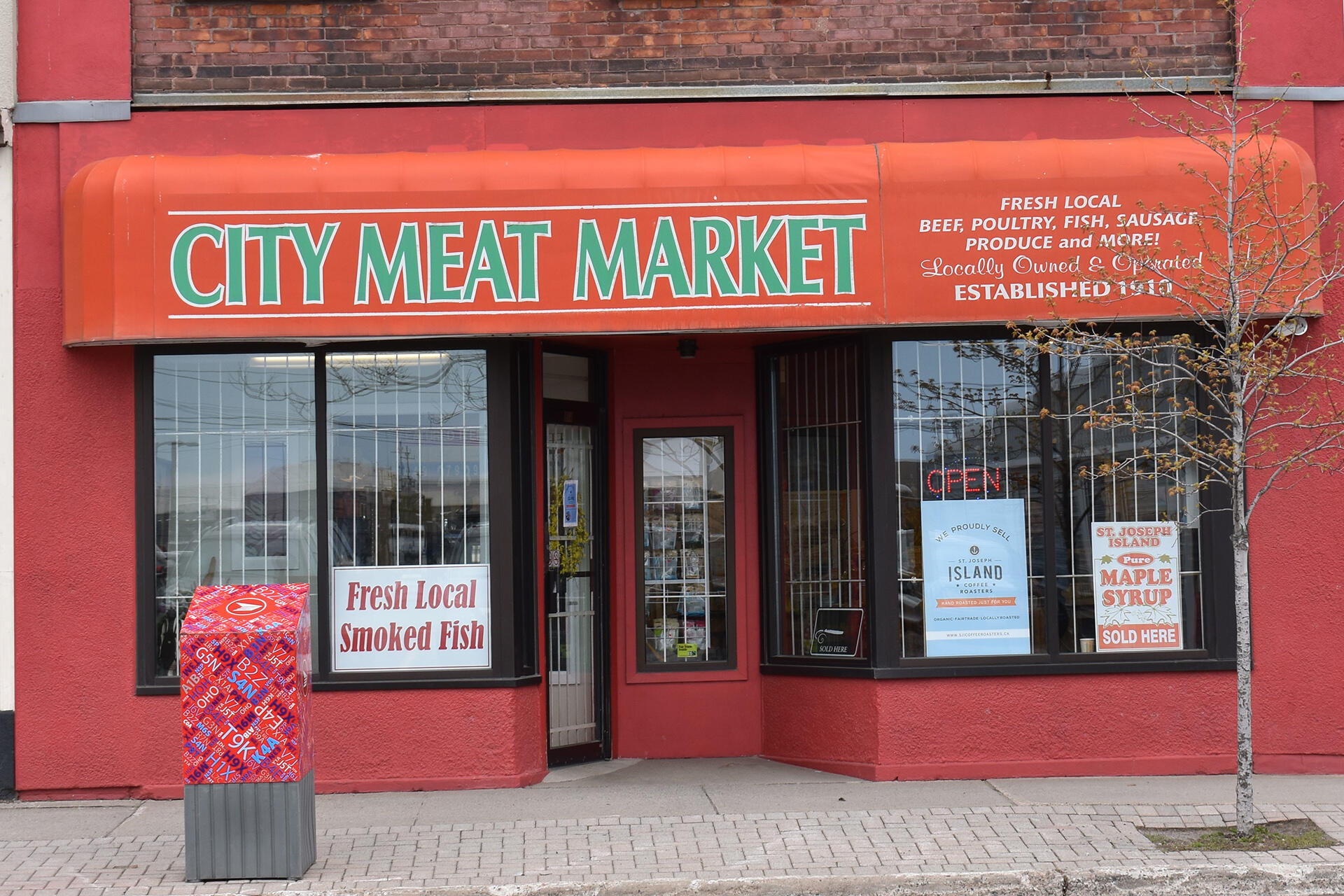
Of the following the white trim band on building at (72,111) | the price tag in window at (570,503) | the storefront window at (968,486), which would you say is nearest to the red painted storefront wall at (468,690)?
the white trim band on building at (72,111)

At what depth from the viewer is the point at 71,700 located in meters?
8.53

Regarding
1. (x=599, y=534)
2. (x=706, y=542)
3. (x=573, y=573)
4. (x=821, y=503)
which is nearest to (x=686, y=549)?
(x=706, y=542)

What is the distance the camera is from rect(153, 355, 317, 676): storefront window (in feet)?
28.5

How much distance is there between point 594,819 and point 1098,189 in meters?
4.90

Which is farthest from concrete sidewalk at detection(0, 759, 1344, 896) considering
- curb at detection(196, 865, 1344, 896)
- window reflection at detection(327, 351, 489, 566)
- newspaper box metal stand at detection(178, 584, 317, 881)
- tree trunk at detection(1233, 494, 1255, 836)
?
window reflection at detection(327, 351, 489, 566)

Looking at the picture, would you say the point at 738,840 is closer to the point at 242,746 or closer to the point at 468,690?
the point at 468,690

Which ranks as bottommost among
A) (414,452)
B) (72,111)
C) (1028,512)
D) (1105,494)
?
(1028,512)

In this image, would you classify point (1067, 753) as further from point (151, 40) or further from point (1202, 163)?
point (151, 40)

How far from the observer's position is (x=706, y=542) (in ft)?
32.0

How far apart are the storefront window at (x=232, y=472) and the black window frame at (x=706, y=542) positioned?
2314mm

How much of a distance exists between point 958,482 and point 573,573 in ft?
9.06

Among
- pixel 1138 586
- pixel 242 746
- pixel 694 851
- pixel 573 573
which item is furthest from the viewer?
pixel 573 573

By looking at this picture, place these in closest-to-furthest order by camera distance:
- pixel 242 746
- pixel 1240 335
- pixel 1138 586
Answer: pixel 242 746 < pixel 1240 335 < pixel 1138 586

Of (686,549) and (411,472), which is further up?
(411,472)
